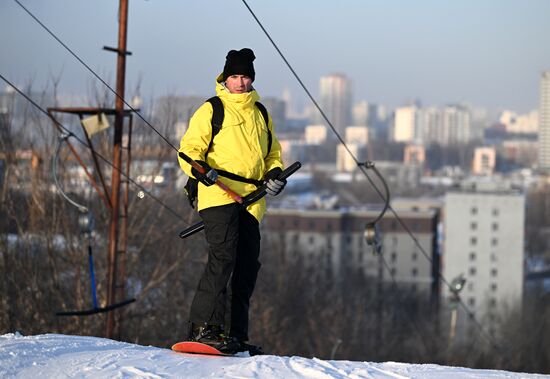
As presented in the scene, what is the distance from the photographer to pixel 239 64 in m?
7.54

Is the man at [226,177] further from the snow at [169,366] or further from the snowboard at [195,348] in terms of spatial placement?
the snow at [169,366]

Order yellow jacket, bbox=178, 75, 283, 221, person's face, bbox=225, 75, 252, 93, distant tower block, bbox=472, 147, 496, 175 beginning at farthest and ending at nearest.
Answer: distant tower block, bbox=472, 147, 496, 175 < person's face, bbox=225, 75, 252, 93 < yellow jacket, bbox=178, 75, 283, 221

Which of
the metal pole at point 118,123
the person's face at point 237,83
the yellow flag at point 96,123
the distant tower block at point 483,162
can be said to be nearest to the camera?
the person's face at point 237,83

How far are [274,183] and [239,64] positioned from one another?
2.19 ft

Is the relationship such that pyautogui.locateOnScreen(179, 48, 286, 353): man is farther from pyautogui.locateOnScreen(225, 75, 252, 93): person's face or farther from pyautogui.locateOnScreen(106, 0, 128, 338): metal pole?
pyautogui.locateOnScreen(106, 0, 128, 338): metal pole

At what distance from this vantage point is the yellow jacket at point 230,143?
740cm

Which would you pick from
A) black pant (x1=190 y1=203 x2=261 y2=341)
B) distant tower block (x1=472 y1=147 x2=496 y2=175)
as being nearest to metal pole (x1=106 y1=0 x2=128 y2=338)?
black pant (x1=190 y1=203 x2=261 y2=341)

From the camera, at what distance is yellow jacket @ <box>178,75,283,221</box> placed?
24.3 ft

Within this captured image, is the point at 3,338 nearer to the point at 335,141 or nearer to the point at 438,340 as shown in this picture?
the point at 438,340

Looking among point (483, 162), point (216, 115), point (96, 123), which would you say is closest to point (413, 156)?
point (483, 162)

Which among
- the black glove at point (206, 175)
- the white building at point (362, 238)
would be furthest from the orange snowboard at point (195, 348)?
the white building at point (362, 238)

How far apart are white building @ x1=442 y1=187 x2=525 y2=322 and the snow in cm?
9094

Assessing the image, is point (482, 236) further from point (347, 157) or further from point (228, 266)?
point (228, 266)

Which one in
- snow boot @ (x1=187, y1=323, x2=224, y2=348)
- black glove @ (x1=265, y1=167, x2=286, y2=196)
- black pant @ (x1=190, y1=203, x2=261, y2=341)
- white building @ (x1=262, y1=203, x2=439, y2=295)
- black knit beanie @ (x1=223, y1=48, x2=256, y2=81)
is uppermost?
black knit beanie @ (x1=223, y1=48, x2=256, y2=81)
